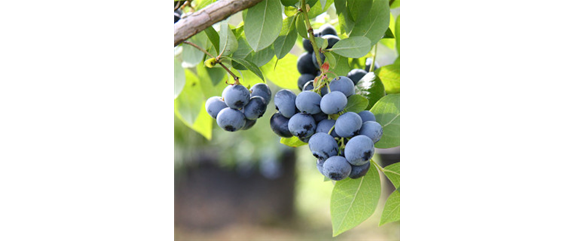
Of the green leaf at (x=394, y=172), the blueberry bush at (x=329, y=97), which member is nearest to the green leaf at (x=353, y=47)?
the blueberry bush at (x=329, y=97)

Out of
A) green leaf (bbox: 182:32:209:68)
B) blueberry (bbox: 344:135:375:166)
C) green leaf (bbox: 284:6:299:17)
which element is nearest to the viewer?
blueberry (bbox: 344:135:375:166)

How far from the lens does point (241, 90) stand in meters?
0.40

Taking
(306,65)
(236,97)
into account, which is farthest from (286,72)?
(236,97)

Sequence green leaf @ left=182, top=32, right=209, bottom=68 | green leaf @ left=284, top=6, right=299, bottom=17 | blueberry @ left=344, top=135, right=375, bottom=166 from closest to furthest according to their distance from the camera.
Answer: blueberry @ left=344, top=135, right=375, bottom=166
green leaf @ left=284, top=6, right=299, bottom=17
green leaf @ left=182, top=32, right=209, bottom=68

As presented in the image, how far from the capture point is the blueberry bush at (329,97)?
0.35m

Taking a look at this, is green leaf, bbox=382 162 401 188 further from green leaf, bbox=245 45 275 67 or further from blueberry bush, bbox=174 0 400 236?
green leaf, bbox=245 45 275 67

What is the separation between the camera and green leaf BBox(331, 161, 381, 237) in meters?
0.42

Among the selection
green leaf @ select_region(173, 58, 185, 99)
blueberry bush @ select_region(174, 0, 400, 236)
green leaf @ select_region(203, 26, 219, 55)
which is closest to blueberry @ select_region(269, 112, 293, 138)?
blueberry bush @ select_region(174, 0, 400, 236)

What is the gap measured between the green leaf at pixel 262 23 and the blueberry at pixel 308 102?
0.22ft

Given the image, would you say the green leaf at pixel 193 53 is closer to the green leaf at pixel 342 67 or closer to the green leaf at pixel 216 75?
the green leaf at pixel 216 75

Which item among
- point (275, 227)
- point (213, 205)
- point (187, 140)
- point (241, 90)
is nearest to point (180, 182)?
point (213, 205)
